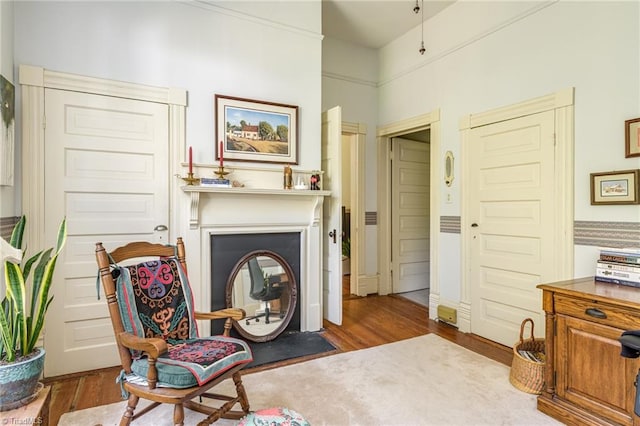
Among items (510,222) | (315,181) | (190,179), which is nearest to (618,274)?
(510,222)

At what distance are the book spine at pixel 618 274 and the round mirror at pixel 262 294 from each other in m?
2.34

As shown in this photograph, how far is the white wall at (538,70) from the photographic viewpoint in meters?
2.35

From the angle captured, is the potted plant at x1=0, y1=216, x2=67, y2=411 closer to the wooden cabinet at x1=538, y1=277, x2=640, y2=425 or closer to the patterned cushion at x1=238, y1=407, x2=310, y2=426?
the patterned cushion at x1=238, y1=407, x2=310, y2=426

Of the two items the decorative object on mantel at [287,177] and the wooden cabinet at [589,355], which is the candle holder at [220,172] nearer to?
the decorative object on mantel at [287,177]

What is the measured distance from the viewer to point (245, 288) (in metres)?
3.05

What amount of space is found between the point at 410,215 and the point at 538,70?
97.2 inches

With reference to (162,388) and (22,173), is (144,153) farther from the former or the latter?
(162,388)

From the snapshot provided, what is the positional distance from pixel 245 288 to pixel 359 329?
4.05 ft

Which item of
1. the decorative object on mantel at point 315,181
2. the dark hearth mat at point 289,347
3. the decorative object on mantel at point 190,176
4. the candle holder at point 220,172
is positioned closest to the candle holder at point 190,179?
the decorative object on mantel at point 190,176

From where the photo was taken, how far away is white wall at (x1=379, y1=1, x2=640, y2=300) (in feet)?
7.72

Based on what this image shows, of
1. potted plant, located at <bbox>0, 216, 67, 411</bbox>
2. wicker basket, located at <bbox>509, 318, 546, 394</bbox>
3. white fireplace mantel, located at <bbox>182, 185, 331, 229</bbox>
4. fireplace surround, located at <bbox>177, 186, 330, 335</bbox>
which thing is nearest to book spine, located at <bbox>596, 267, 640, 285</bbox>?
wicker basket, located at <bbox>509, 318, 546, 394</bbox>

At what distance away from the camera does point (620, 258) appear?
2.13 meters

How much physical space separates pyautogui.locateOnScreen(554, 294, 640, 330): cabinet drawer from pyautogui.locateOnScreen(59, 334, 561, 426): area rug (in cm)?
64

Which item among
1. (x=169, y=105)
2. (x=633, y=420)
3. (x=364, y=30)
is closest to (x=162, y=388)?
(x=169, y=105)
